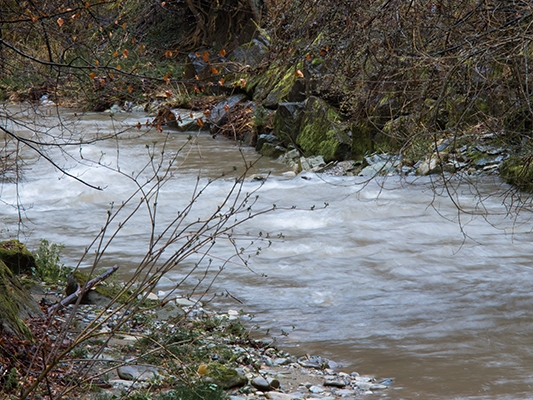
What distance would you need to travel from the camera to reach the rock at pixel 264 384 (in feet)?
13.7

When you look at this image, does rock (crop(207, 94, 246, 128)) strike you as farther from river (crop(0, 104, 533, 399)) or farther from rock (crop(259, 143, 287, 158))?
river (crop(0, 104, 533, 399))

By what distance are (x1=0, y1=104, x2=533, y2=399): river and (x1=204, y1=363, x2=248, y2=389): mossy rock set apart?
75 centimetres

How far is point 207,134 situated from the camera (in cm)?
1705

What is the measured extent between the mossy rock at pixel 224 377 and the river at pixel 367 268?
0.75 meters

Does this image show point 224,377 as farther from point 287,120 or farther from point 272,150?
point 287,120

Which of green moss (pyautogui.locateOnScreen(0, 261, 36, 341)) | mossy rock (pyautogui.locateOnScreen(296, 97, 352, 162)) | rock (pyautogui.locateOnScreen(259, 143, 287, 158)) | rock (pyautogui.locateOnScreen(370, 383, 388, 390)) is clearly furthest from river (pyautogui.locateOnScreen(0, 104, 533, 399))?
rock (pyautogui.locateOnScreen(259, 143, 287, 158))

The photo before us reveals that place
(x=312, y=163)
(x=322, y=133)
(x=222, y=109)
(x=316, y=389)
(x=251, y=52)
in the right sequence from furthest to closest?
(x=251, y=52)
(x=222, y=109)
(x=322, y=133)
(x=312, y=163)
(x=316, y=389)

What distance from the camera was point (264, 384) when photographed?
13.7ft

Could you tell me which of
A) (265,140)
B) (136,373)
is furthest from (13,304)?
(265,140)

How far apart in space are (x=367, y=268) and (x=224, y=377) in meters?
3.70

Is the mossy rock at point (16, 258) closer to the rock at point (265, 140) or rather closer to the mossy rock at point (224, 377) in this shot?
the mossy rock at point (224, 377)

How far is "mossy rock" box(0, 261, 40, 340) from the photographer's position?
381 centimetres

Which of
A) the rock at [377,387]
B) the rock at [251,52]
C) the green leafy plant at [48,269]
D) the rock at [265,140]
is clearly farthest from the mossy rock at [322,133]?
the rock at [377,387]

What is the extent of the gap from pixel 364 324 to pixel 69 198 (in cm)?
649
